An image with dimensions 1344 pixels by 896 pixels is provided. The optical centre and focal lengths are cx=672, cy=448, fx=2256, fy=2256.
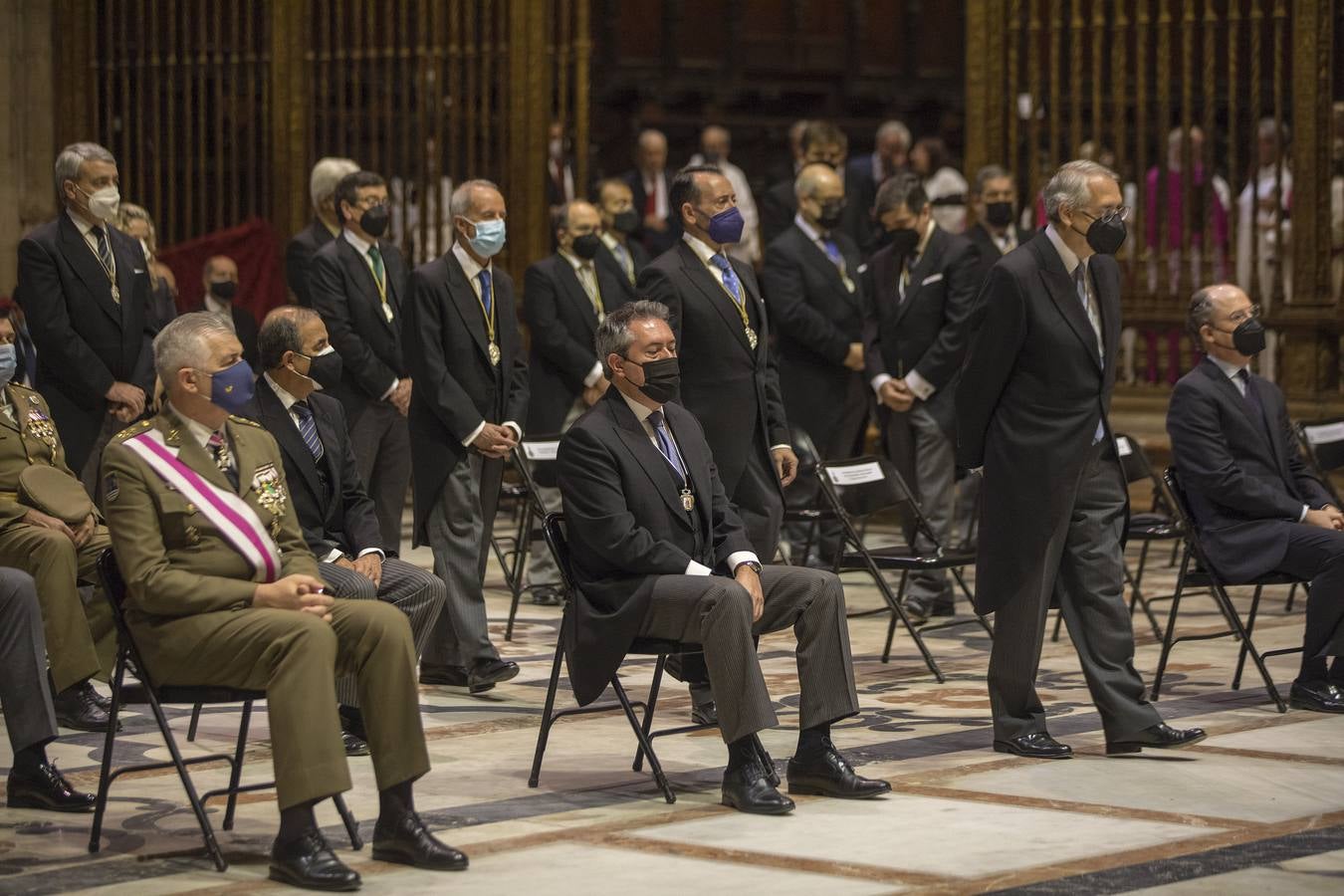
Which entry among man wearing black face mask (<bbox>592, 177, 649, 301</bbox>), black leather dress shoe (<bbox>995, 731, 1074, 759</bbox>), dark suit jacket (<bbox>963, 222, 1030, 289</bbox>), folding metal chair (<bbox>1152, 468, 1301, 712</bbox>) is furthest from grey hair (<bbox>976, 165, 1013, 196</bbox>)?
black leather dress shoe (<bbox>995, 731, 1074, 759</bbox>)

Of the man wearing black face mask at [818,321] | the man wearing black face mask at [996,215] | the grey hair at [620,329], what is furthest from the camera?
the man wearing black face mask at [996,215]

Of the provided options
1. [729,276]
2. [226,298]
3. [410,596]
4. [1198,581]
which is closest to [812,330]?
[729,276]

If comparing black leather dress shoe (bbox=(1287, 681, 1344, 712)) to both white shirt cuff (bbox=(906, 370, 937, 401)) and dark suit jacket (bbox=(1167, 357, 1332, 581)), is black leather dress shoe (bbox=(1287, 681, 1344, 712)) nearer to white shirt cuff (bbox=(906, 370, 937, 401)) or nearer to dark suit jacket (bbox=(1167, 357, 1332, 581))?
dark suit jacket (bbox=(1167, 357, 1332, 581))

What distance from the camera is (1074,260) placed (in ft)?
20.7

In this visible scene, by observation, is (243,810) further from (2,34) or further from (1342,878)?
(2,34)

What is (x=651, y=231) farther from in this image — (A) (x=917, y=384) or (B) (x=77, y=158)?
(B) (x=77, y=158)

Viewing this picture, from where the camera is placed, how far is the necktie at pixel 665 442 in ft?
19.3

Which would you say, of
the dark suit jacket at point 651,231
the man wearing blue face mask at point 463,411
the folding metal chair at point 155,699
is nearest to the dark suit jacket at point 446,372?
the man wearing blue face mask at point 463,411

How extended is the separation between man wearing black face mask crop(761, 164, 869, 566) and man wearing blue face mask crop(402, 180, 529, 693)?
2.02 metres

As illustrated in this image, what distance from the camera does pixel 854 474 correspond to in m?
7.98

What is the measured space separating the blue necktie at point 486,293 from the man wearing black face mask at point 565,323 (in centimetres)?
208

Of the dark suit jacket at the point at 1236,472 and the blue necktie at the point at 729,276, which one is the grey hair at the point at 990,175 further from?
the blue necktie at the point at 729,276

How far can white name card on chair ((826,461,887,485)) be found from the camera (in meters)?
7.94

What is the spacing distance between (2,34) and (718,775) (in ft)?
29.8
